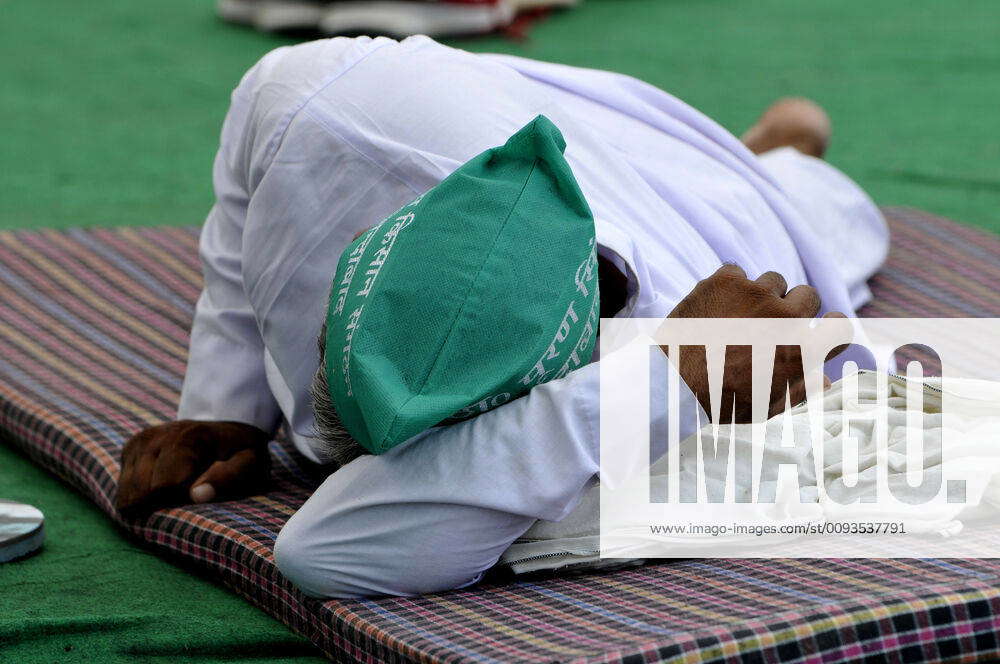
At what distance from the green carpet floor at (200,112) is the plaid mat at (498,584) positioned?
6 cm

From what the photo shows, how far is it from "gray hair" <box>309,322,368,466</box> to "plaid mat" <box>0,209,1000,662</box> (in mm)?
146

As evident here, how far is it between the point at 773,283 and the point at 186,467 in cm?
72

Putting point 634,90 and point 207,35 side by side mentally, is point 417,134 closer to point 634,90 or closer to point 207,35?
point 634,90

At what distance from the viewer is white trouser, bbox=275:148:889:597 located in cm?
141

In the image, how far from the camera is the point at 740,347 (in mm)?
1436

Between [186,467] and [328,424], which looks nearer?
[328,424]

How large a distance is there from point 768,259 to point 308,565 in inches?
30.5

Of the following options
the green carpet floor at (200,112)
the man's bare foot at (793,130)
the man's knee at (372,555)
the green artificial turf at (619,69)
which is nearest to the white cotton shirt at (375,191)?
the man's knee at (372,555)

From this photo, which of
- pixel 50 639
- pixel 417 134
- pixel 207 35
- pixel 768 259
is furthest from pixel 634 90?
pixel 207 35

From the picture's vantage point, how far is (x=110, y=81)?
4.54 m

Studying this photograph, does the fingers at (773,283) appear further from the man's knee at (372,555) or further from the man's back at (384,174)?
the man's knee at (372,555)

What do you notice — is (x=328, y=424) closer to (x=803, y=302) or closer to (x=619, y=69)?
(x=803, y=302)

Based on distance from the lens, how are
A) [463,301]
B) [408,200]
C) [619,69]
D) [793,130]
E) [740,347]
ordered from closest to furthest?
[463,301]
[740,347]
[408,200]
[793,130]
[619,69]

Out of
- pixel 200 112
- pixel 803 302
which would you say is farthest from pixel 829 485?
pixel 200 112
